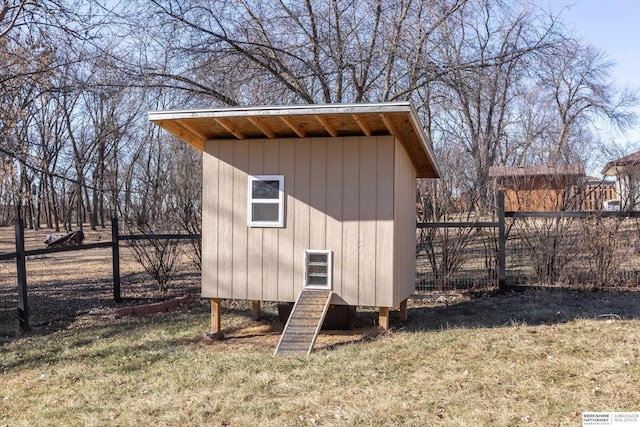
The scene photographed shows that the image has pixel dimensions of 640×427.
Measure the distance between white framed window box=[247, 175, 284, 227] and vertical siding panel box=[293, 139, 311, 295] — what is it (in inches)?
9.0

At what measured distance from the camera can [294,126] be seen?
248 inches

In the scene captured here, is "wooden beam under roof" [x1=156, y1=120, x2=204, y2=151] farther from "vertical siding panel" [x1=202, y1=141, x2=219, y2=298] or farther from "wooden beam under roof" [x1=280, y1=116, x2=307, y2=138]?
"wooden beam under roof" [x1=280, y1=116, x2=307, y2=138]

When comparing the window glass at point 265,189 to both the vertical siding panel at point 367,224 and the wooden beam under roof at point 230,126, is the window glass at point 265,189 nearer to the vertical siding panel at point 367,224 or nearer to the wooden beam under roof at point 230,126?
the wooden beam under roof at point 230,126

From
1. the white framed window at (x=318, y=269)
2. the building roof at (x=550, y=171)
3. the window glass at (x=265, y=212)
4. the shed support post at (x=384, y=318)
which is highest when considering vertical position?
the building roof at (x=550, y=171)

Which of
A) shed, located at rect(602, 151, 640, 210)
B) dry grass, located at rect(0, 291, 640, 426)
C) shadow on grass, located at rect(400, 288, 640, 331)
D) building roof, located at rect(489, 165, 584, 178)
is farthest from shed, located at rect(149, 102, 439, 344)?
building roof, located at rect(489, 165, 584, 178)

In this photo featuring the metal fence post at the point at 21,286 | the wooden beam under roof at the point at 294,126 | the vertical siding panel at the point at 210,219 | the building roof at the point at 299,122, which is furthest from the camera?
the metal fence post at the point at 21,286

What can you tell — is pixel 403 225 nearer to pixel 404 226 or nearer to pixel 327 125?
pixel 404 226

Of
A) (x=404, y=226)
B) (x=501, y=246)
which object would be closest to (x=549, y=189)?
(x=501, y=246)

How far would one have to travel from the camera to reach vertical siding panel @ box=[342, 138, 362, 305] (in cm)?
649

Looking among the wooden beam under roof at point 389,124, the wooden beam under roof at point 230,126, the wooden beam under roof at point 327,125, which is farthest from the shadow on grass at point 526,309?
the wooden beam under roof at point 230,126

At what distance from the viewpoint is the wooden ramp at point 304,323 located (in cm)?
586

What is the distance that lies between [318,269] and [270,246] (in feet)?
2.14

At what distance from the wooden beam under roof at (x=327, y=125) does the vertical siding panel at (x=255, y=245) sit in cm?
94

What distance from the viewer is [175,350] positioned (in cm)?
626
